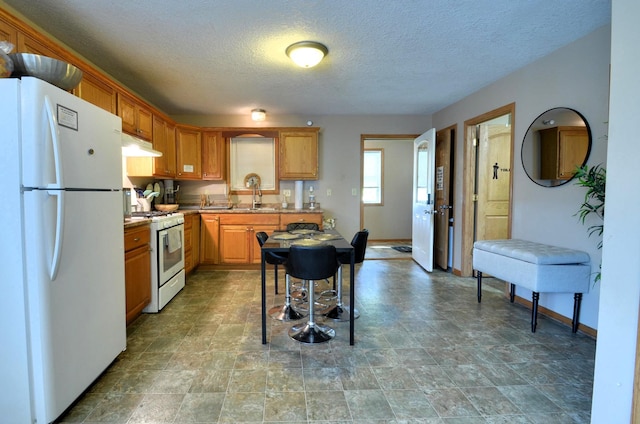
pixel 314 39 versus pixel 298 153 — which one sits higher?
pixel 314 39

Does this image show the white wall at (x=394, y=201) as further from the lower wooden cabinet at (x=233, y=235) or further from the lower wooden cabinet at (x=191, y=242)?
the lower wooden cabinet at (x=191, y=242)

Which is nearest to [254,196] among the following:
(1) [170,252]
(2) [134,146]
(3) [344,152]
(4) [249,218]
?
(4) [249,218]

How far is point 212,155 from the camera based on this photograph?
15.6 ft

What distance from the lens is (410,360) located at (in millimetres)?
2133

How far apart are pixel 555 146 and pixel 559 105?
1.20ft

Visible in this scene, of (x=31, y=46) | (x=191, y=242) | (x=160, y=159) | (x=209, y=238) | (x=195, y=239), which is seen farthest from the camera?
(x=209, y=238)

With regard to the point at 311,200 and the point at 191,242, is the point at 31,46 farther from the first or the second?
the point at 311,200

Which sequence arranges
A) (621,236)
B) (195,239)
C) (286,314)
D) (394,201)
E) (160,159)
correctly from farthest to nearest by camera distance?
1. (394,201)
2. (195,239)
3. (160,159)
4. (286,314)
5. (621,236)

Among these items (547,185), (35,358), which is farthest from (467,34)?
(35,358)

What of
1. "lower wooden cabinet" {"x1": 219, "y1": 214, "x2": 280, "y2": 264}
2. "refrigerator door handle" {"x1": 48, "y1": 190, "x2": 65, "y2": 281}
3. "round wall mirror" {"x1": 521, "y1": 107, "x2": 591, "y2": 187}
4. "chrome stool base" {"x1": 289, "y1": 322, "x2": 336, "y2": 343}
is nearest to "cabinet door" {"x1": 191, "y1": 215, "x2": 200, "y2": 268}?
"lower wooden cabinet" {"x1": 219, "y1": 214, "x2": 280, "y2": 264}

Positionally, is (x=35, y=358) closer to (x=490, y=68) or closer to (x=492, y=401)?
(x=492, y=401)

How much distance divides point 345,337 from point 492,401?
1.08m

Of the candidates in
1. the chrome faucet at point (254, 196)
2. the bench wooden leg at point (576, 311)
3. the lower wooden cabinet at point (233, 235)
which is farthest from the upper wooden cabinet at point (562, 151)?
the chrome faucet at point (254, 196)

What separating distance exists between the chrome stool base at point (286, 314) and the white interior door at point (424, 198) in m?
2.39
